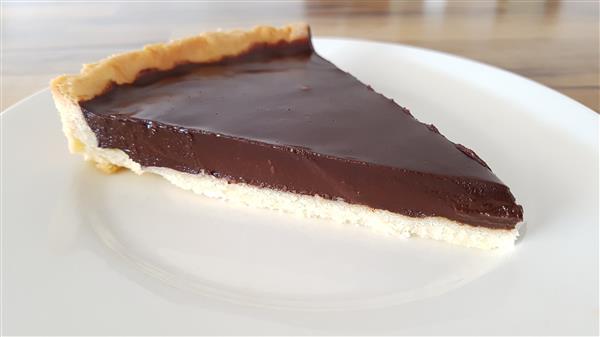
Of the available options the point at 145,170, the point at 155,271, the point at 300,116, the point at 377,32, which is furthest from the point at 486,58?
the point at 155,271

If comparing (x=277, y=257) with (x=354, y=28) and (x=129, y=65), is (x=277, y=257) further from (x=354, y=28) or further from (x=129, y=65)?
(x=354, y=28)

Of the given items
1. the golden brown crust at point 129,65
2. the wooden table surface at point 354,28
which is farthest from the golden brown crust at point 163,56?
the wooden table surface at point 354,28

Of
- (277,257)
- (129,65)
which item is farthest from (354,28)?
(277,257)

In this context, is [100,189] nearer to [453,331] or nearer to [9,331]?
[9,331]

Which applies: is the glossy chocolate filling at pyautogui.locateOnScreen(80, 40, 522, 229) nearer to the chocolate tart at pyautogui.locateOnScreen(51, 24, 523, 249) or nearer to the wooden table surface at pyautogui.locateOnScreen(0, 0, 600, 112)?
the chocolate tart at pyautogui.locateOnScreen(51, 24, 523, 249)

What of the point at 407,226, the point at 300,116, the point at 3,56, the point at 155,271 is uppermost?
the point at 3,56
